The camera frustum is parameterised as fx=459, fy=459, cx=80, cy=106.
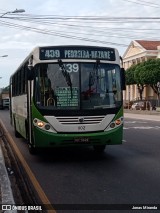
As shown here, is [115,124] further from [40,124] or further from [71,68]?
[40,124]

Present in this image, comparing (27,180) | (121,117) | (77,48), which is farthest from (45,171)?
(77,48)

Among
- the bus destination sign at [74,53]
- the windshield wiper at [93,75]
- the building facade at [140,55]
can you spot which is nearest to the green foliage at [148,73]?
the building facade at [140,55]

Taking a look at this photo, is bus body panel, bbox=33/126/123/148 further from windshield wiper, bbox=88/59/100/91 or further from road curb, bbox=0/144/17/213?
windshield wiper, bbox=88/59/100/91

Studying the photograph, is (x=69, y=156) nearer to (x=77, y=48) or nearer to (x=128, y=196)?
(x=77, y=48)

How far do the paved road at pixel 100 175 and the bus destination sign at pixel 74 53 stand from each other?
270 cm

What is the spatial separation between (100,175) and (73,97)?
246 centimetres

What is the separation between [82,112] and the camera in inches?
450

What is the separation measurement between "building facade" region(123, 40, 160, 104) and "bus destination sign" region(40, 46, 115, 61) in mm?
72980

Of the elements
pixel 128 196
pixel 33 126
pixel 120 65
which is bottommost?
pixel 128 196

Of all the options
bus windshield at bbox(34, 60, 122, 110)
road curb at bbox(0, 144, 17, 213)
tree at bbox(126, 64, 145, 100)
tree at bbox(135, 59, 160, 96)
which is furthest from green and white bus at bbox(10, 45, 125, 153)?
tree at bbox(126, 64, 145, 100)

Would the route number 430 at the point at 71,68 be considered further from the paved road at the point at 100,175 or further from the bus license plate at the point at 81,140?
the paved road at the point at 100,175

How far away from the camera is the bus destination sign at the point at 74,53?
11.7m

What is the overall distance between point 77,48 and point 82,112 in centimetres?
171

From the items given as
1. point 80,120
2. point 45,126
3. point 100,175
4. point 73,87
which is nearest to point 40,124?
point 45,126
